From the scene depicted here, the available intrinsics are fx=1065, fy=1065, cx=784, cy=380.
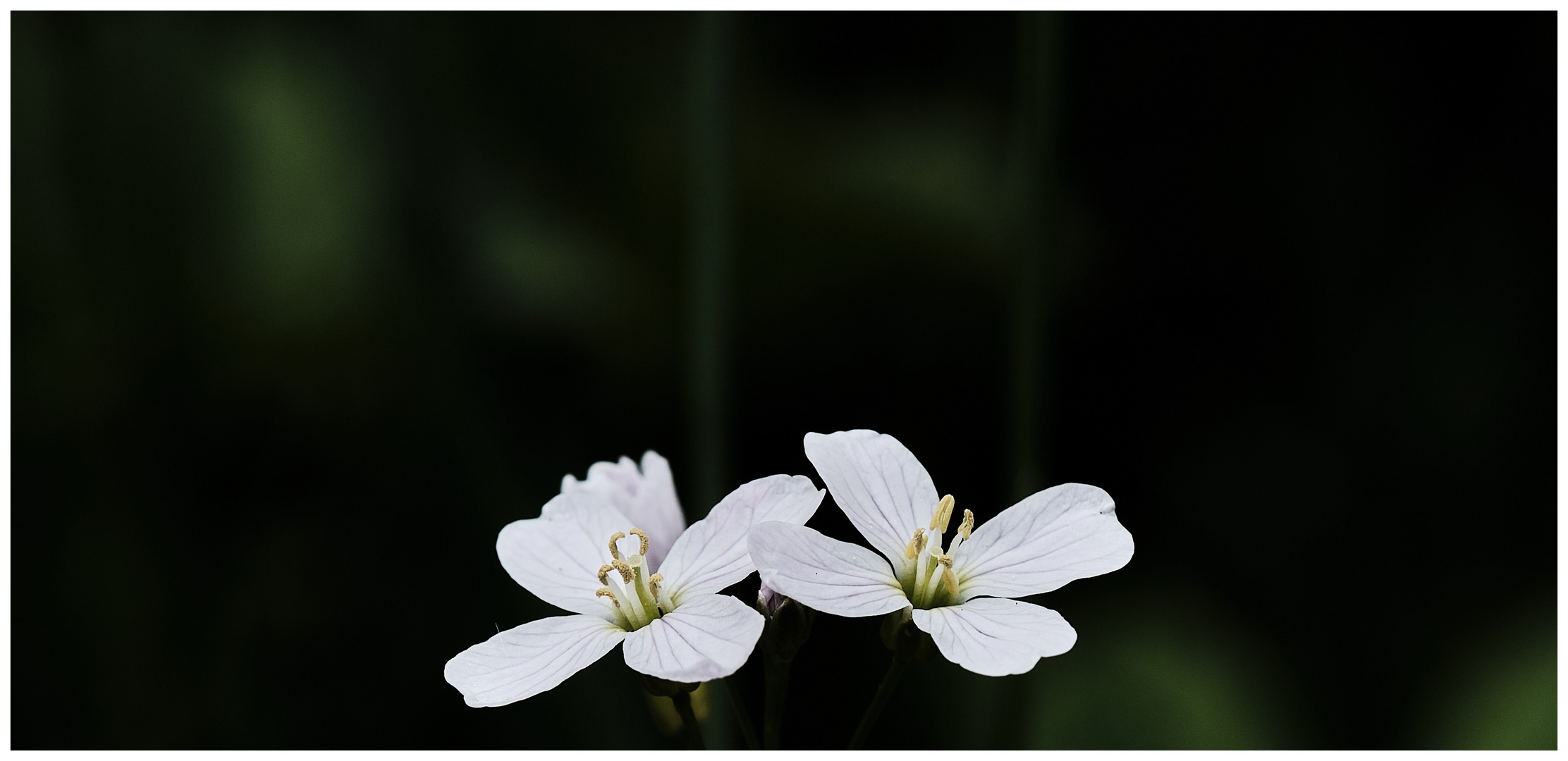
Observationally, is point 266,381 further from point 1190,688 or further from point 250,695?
point 1190,688

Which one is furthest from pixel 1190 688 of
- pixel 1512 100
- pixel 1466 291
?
pixel 1512 100

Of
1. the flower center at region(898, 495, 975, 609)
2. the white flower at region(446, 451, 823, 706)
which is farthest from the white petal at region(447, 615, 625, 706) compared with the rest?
the flower center at region(898, 495, 975, 609)

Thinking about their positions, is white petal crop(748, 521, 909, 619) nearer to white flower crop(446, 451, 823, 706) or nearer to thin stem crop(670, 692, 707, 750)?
white flower crop(446, 451, 823, 706)

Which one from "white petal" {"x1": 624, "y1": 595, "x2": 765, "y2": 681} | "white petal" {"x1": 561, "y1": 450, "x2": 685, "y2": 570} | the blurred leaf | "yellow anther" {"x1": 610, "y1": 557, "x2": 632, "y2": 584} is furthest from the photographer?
the blurred leaf

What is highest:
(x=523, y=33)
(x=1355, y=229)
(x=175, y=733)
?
(x=523, y=33)

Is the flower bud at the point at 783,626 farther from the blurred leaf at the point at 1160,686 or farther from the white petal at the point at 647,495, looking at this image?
the blurred leaf at the point at 1160,686

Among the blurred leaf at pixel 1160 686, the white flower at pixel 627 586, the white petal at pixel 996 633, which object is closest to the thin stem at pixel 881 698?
the white petal at pixel 996 633
